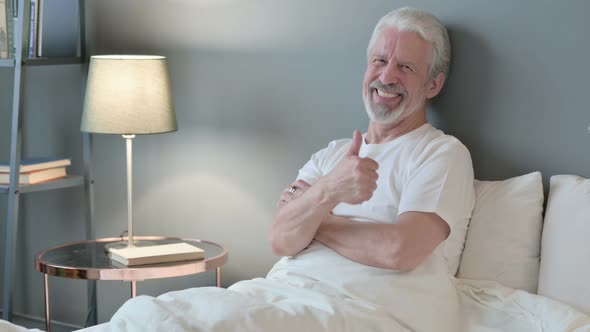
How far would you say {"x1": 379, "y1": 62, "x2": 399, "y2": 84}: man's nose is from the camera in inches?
93.2

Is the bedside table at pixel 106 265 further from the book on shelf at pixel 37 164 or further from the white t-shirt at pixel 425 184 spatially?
the white t-shirt at pixel 425 184

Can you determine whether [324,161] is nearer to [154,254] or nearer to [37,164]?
[154,254]

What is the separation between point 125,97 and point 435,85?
0.98 meters

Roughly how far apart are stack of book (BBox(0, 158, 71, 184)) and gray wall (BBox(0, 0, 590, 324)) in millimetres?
155

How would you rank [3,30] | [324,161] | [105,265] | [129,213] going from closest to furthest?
[324,161], [105,265], [129,213], [3,30]

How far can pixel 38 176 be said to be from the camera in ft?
9.93

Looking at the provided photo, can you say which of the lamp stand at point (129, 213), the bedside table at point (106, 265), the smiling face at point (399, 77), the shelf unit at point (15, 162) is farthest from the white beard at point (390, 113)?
the shelf unit at point (15, 162)

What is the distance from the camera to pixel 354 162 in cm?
213

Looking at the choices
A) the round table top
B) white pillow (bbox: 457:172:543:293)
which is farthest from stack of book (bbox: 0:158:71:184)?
white pillow (bbox: 457:172:543:293)

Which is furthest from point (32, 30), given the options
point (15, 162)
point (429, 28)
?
point (429, 28)

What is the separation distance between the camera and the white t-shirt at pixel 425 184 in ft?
7.17

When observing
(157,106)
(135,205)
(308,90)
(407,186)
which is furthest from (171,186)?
(407,186)

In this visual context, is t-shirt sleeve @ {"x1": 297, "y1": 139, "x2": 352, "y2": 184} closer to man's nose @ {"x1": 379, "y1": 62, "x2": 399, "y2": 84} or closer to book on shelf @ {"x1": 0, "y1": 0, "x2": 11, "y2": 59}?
man's nose @ {"x1": 379, "y1": 62, "x2": 399, "y2": 84}

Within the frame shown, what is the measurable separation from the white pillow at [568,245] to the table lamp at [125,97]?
1255 millimetres
